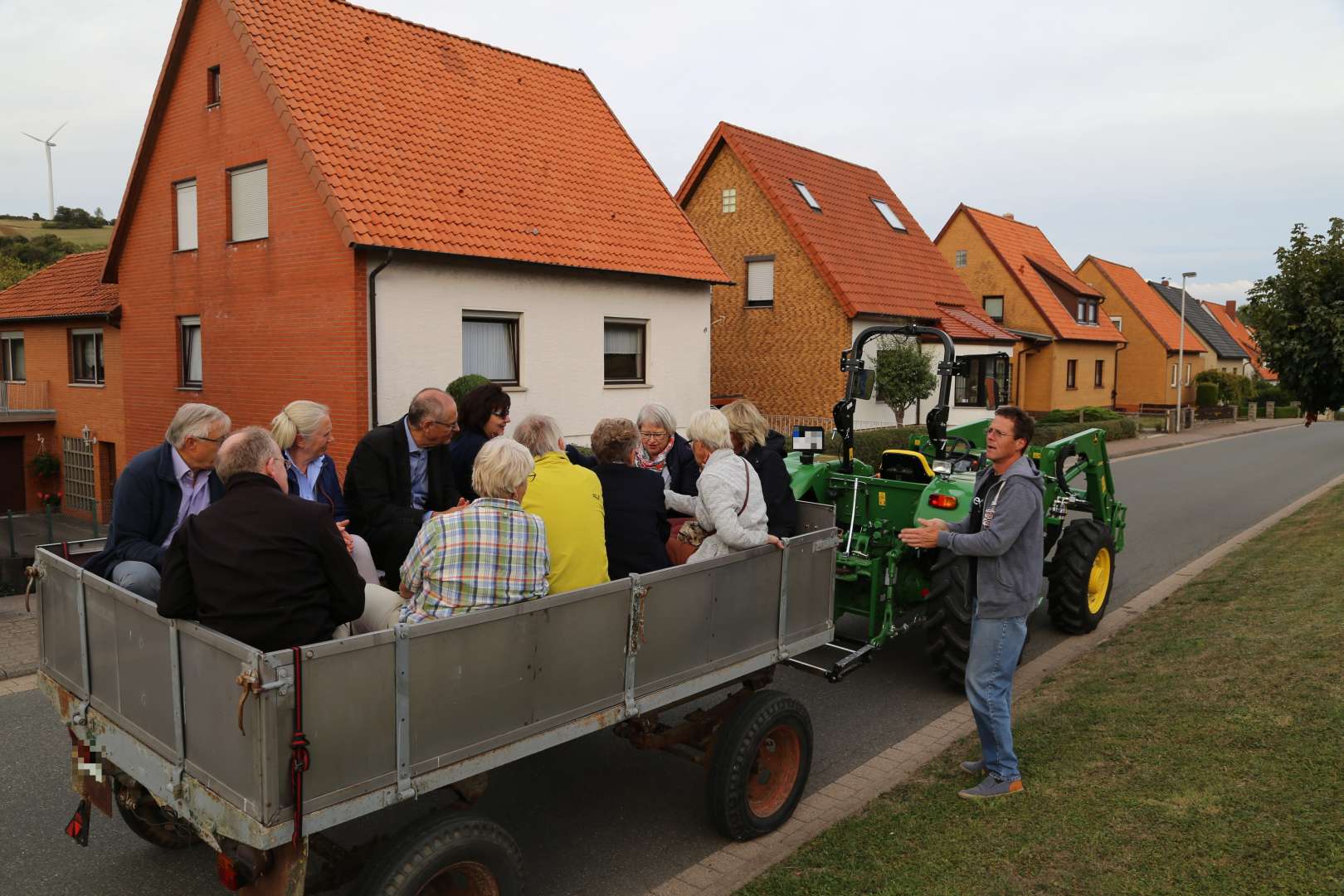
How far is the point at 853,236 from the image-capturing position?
25797 mm

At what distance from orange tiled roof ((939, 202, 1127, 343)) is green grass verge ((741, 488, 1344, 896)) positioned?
31.4 meters

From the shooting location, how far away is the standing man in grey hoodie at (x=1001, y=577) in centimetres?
477

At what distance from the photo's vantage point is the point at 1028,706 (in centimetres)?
619

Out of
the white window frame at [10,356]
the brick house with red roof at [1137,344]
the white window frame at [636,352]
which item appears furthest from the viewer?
the brick house with red roof at [1137,344]

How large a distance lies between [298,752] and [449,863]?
73 cm

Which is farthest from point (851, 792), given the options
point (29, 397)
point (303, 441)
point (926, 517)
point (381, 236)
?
point (29, 397)

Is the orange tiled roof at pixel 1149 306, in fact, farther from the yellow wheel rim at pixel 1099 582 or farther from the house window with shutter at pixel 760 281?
the yellow wheel rim at pixel 1099 582

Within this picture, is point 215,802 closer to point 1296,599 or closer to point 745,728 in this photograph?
point 745,728

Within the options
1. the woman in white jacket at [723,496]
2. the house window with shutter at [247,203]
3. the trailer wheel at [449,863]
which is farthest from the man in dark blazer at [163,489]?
the house window with shutter at [247,203]

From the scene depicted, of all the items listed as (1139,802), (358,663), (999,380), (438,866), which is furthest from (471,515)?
(999,380)

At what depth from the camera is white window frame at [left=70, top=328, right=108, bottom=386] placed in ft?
67.7

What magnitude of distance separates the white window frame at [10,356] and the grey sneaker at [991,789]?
2485 cm

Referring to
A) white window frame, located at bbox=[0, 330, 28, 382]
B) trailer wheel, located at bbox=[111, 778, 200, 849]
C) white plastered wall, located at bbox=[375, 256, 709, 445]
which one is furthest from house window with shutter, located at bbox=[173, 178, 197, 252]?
trailer wheel, located at bbox=[111, 778, 200, 849]

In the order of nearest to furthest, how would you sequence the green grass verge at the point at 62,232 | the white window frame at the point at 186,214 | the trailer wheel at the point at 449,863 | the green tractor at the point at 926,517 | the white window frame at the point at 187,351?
the trailer wheel at the point at 449,863, the green tractor at the point at 926,517, the white window frame at the point at 186,214, the white window frame at the point at 187,351, the green grass verge at the point at 62,232
